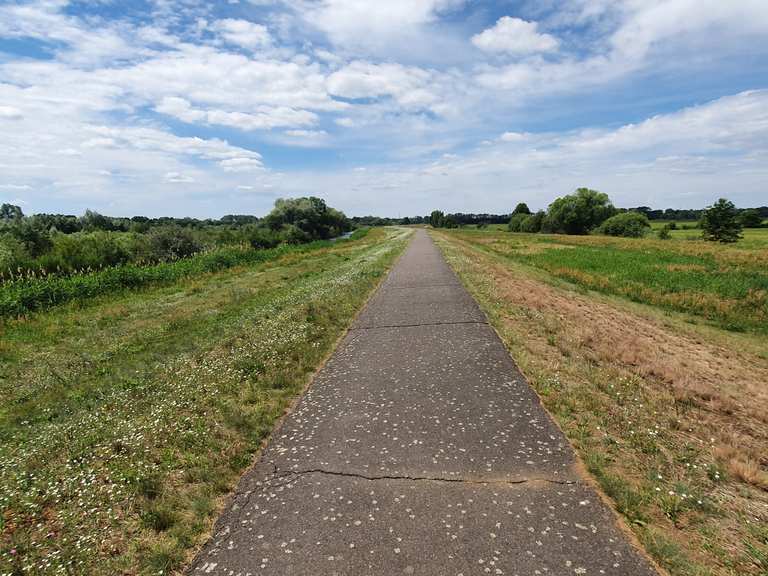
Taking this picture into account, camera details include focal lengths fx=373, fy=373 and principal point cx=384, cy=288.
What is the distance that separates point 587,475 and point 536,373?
3.01 meters

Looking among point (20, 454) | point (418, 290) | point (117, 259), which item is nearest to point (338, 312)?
point (418, 290)

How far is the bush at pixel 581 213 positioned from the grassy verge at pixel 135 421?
11552 cm

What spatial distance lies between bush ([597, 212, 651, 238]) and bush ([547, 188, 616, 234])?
13.7 metres

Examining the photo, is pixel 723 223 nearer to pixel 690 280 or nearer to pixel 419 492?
pixel 690 280

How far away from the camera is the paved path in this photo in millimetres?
3498

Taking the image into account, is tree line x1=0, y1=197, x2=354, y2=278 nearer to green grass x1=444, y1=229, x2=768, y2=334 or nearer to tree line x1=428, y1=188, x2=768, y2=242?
green grass x1=444, y1=229, x2=768, y2=334

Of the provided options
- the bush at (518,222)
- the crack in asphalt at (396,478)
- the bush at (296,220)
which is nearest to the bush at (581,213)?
the bush at (518,222)

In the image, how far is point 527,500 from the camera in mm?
4176

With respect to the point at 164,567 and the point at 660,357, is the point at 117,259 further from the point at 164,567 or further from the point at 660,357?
the point at 660,357

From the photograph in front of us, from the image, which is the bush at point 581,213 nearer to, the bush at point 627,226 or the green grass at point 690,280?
the bush at point 627,226

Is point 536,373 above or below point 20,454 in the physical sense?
above

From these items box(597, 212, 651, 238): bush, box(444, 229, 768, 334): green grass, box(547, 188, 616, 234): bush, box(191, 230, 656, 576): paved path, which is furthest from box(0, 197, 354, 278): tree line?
box(547, 188, 616, 234): bush

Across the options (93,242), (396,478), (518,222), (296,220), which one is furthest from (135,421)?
(518,222)

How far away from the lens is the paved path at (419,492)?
350cm
